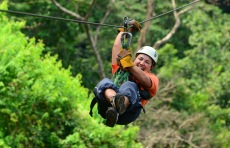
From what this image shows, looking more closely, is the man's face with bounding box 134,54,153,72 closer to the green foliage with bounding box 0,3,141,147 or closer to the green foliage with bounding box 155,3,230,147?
the green foliage with bounding box 0,3,141,147

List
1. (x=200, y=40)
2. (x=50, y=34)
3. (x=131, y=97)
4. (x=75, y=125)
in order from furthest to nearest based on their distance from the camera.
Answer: (x=200, y=40)
(x=50, y=34)
(x=75, y=125)
(x=131, y=97)

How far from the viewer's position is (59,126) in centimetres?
1150

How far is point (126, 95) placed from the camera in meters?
5.82

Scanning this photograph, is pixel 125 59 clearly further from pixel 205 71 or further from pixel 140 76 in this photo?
pixel 205 71

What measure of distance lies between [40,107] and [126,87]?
5510mm

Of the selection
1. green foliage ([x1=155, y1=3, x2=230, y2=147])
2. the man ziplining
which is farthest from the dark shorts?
Result: green foliage ([x1=155, y1=3, x2=230, y2=147])

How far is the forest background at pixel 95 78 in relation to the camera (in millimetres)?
10820

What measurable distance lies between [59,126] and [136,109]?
18.2 feet

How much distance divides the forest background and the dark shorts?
4.23m

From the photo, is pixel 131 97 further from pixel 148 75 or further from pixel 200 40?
pixel 200 40

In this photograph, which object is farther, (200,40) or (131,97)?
(200,40)

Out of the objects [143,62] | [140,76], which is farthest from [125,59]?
Result: [143,62]

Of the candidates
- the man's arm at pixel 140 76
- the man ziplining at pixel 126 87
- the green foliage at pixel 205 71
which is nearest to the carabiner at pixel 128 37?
the man ziplining at pixel 126 87

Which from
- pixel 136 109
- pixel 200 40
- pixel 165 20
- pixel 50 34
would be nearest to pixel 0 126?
pixel 136 109
